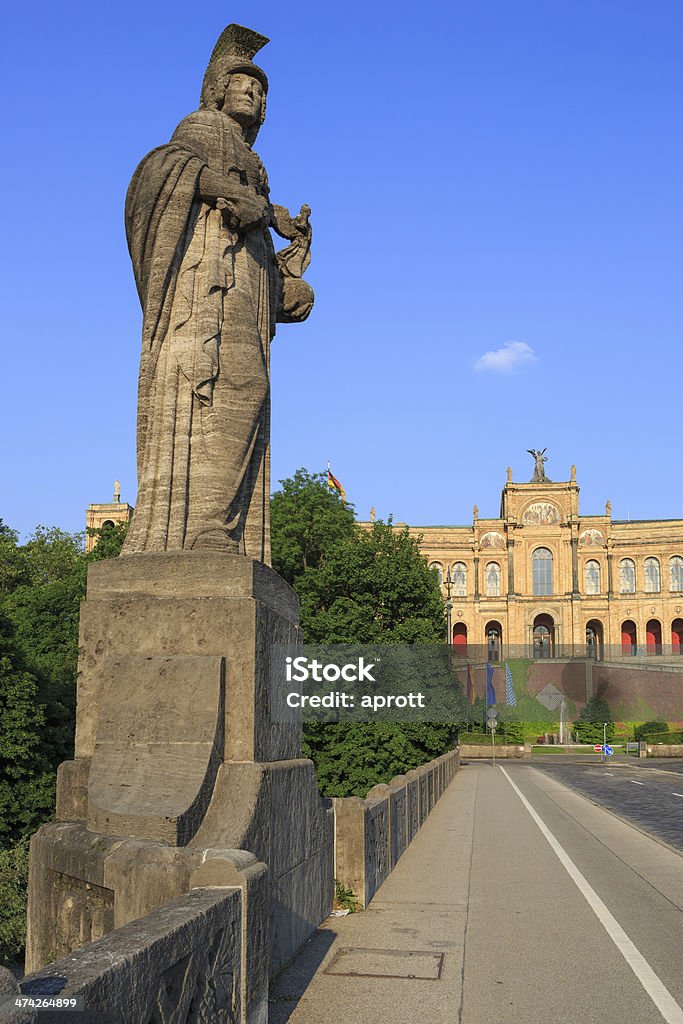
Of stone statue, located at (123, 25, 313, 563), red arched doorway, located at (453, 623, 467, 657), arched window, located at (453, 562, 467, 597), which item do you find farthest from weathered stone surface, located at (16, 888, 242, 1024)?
arched window, located at (453, 562, 467, 597)

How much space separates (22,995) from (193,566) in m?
3.93

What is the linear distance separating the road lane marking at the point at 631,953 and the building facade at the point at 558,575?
265 ft

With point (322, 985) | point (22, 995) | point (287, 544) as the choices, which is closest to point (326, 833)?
point (322, 985)

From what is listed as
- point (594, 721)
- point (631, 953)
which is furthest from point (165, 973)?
point (594, 721)

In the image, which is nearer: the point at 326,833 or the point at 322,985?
the point at 322,985

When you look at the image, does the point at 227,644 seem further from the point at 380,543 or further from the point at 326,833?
the point at 380,543

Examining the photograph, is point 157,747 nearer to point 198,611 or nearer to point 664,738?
point 198,611

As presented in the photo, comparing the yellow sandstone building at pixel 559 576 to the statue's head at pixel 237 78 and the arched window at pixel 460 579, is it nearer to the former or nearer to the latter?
the arched window at pixel 460 579

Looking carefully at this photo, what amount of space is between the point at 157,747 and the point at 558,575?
9049 cm

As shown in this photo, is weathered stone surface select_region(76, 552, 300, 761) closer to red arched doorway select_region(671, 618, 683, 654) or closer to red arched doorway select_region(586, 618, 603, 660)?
red arched doorway select_region(586, 618, 603, 660)

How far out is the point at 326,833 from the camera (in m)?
7.77

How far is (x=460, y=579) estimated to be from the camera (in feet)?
313

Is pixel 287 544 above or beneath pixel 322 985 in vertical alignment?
above

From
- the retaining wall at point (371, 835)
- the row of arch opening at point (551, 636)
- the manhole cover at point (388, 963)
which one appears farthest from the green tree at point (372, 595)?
the row of arch opening at point (551, 636)
